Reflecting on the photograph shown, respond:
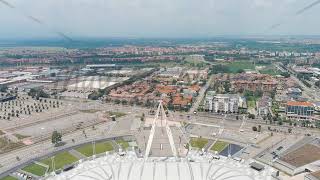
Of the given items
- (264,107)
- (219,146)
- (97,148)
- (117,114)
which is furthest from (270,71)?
(97,148)

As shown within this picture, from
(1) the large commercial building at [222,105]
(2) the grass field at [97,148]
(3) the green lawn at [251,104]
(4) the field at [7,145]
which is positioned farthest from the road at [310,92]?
(4) the field at [7,145]

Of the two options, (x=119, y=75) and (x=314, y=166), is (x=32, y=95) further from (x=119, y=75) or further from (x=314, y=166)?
(x=314, y=166)

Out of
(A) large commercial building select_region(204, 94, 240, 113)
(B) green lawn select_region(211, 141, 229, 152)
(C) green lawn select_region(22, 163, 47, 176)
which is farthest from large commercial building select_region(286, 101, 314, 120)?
(C) green lawn select_region(22, 163, 47, 176)

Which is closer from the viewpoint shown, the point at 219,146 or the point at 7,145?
the point at 219,146

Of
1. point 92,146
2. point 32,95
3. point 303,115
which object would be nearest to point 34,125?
point 92,146

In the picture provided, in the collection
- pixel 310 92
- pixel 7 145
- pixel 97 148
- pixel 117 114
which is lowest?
pixel 7 145

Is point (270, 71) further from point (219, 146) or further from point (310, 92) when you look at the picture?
point (219, 146)

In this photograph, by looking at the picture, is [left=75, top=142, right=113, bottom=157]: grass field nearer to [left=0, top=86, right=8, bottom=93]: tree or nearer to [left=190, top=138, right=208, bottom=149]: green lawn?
[left=190, top=138, right=208, bottom=149]: green lawn

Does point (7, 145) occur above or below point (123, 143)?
below
